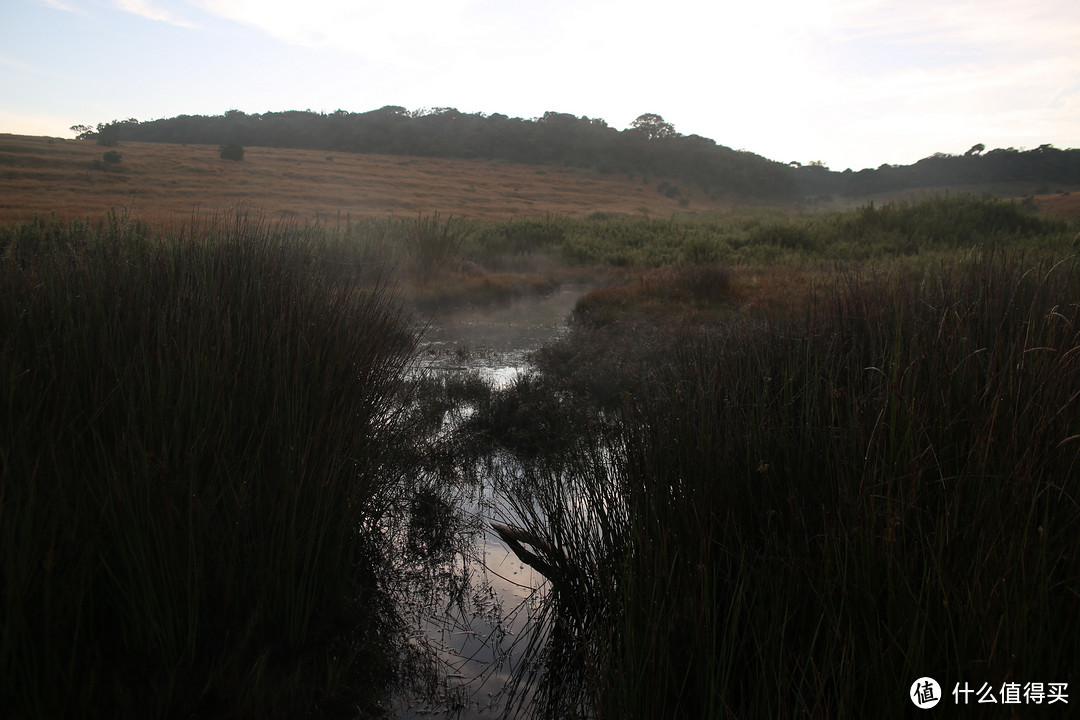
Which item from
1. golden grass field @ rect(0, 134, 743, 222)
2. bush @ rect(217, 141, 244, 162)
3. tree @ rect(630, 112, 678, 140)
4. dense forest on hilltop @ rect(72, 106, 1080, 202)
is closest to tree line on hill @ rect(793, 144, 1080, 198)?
dense forest on hilltop @ rect(72, 106, 1080, 202)

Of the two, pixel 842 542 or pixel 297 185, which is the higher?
pixel 297 185

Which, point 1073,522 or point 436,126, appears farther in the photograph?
point 436,126

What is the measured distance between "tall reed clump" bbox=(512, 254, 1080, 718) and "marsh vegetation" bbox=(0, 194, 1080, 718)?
0.05ft

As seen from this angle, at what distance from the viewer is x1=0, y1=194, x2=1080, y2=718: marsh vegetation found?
1818mm

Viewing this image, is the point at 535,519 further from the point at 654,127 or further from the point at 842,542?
the point at 654,127

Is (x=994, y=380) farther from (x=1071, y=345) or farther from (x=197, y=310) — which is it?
(x=197, y=310)

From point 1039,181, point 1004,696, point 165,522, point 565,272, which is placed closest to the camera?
point 1004,696

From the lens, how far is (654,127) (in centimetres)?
7775

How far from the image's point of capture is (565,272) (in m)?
14.6

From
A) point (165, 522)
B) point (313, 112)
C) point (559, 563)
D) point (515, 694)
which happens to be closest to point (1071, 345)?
point (559, 563)

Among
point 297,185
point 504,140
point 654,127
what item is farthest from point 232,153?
point 654,127

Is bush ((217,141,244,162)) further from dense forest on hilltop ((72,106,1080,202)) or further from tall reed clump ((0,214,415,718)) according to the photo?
tall reed clump ((0,214,415,718))

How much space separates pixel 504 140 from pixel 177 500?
7526 centimetres

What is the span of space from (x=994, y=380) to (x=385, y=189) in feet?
151
